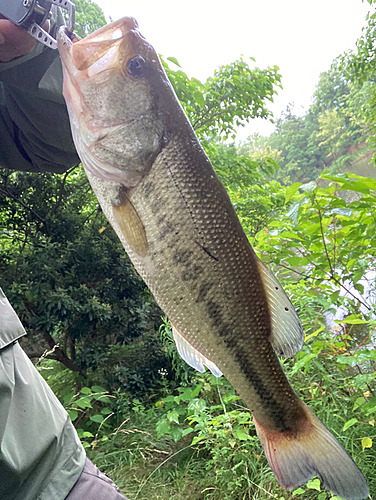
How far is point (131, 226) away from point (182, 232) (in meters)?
0.15

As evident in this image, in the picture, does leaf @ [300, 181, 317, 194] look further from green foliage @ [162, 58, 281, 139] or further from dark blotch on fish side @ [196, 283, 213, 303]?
green foliage @ [162, 58, 281, 139]

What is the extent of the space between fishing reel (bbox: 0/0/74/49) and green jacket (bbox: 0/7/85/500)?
8 centimetres

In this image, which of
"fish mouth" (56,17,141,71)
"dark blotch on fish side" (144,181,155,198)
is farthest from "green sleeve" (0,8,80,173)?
"dark blotch on fish side" (144,181,155,198)

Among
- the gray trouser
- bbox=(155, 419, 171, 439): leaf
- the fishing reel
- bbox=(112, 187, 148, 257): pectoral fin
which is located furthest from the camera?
bbox=(155, 419, 171, 439): leaf

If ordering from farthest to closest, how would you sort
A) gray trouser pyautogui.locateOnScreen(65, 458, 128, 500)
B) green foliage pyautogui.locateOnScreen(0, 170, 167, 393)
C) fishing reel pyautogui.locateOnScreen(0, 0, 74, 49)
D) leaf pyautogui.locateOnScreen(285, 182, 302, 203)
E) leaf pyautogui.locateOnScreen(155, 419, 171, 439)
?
green foliage pyautogui.locateOnScreen(0, 170, 167, 393) < leaf pyautogui.locateOnScreen(155, 419, 171, 439) < leaf pyautogui.locateOnScreen(285, 182, 302, 203) < gray trouser pyautogui.locateOnScreen(65, 458, 128, 500) < fishing reel pyautogui.locateOnScreen(0, 0, 74, 49)

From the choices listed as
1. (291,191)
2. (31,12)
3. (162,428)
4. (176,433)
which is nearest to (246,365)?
(291,191)

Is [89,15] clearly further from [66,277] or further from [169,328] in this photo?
[169,328]

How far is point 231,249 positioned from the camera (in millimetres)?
914

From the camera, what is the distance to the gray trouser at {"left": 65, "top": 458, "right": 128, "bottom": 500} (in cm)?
111

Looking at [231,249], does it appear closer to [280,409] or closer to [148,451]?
[280,409]

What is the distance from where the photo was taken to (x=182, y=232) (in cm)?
90

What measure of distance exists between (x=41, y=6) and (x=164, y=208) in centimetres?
→ 59

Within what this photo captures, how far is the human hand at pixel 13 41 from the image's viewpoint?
800 mm

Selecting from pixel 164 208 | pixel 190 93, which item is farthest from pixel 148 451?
pixel 190 93
